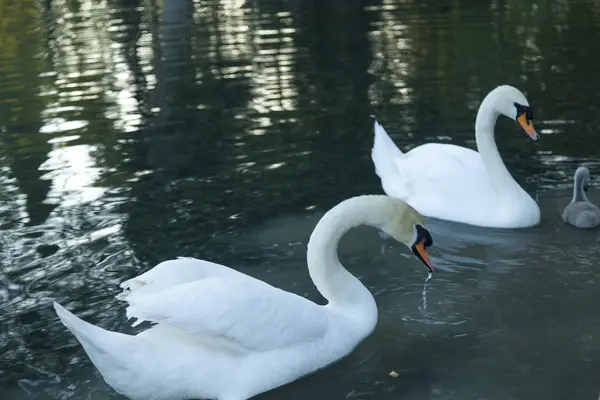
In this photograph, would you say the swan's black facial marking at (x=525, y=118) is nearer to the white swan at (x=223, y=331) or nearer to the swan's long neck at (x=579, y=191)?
the swan's long neck at (x=579, y=191)

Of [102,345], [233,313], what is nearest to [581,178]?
[233,313]

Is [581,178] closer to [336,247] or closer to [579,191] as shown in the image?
[579,191]

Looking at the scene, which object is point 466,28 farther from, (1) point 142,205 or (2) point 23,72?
(1) point 142,205

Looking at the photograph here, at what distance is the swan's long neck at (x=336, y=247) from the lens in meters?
5.39

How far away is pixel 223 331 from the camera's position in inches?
189

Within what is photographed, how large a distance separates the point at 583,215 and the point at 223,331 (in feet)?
12.0

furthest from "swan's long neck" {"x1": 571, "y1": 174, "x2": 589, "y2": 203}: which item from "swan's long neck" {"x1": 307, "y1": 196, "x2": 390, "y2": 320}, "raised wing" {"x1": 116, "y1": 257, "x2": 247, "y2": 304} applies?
"raised wing" {"x1": 116, "y1": 257, "x2": 247, "y2": 304}

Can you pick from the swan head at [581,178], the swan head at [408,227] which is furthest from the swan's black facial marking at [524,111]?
the swan head at [408,227]

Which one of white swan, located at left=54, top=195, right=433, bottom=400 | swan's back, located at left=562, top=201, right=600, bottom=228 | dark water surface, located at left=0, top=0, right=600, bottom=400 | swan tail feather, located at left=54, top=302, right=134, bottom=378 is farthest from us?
swan's back, located at left=562, top=201, right=600, bottom=228

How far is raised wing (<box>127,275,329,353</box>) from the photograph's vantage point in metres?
4.71

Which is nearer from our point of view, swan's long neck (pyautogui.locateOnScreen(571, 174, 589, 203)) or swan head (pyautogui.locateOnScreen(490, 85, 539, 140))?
swan's long neck (pyautogui.locateOnScreen(571, 174, 589, 203))

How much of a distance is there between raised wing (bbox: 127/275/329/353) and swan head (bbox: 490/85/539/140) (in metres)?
3.35

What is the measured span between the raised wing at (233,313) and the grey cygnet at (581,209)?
9.98 ft

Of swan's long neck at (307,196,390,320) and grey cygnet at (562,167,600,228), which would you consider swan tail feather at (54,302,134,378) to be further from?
grey cygnet at (562,167,600,228)
